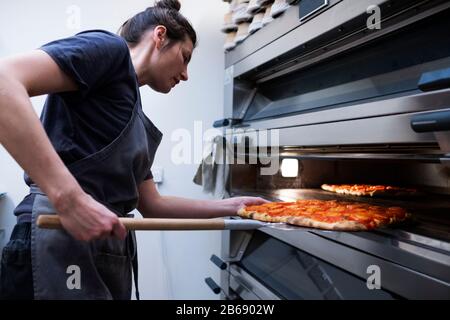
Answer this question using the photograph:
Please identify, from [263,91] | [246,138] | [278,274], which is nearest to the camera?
[278,274]

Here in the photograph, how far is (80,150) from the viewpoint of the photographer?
865mm

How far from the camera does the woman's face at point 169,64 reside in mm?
1076

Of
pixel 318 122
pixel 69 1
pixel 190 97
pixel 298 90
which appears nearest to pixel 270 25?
pixel 298 90

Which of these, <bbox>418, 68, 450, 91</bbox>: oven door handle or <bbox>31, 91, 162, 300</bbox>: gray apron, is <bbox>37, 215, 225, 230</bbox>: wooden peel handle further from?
<bbox>418, 68, 450, 91</bbox>: oven door handle

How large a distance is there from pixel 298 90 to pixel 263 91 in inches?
12.9

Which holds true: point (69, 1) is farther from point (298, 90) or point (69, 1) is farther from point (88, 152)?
point (88, 152)

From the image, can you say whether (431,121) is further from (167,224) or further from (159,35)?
(159,35)

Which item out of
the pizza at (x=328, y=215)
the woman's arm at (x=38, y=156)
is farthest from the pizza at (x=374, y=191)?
the woman's arm at (x=38, y=156)

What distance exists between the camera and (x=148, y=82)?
3.70 feet

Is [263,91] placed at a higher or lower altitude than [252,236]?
higher

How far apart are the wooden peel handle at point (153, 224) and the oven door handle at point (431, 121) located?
0.51 metres

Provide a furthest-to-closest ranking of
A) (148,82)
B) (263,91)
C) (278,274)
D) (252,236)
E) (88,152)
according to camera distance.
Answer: (263,91)
(252,236)
(278,274)
(148,82)
(88,152)

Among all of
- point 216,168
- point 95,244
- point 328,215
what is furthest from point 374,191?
point 95,244

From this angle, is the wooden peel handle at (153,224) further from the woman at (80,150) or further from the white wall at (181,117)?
the white wall at (181,117)
